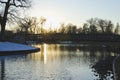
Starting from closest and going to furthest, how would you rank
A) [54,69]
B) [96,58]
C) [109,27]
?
[54,69], [96,58], [109,27]

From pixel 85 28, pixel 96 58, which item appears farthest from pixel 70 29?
pixel 96 58

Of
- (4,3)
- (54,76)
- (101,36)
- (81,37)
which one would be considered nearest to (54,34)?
(81,37)

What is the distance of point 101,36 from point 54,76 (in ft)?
506

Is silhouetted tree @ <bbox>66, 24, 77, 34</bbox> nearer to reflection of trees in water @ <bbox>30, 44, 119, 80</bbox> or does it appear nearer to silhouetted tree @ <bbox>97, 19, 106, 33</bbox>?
silhouetted tree @ <bbox>97, 19, 106, 33</bbox>

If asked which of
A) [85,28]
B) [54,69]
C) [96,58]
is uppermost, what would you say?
[85,28]

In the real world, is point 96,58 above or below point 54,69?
below

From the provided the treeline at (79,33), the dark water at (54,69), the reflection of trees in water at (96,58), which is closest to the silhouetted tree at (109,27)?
the treeline at (79,33)

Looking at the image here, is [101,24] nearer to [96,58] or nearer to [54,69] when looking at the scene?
[96,58]

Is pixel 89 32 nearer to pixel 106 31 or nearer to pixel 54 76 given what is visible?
pixel 106 31

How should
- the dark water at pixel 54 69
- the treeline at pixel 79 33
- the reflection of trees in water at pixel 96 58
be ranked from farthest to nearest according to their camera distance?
the treeline at pixel 79 33, the reflection of trees in water at pixel 96 58, the dark water at pixel 54 69

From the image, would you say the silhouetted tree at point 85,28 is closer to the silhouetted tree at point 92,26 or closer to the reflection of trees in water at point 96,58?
the silhouetted tree at point 92,26

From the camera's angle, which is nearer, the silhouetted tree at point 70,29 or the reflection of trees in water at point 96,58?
the reflection of trees in water at point 96,58

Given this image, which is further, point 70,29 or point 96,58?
point 70,29

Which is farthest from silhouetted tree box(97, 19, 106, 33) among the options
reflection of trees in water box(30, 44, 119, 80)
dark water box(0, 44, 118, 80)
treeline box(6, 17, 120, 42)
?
dark water box(0, 44, 118, 80)
